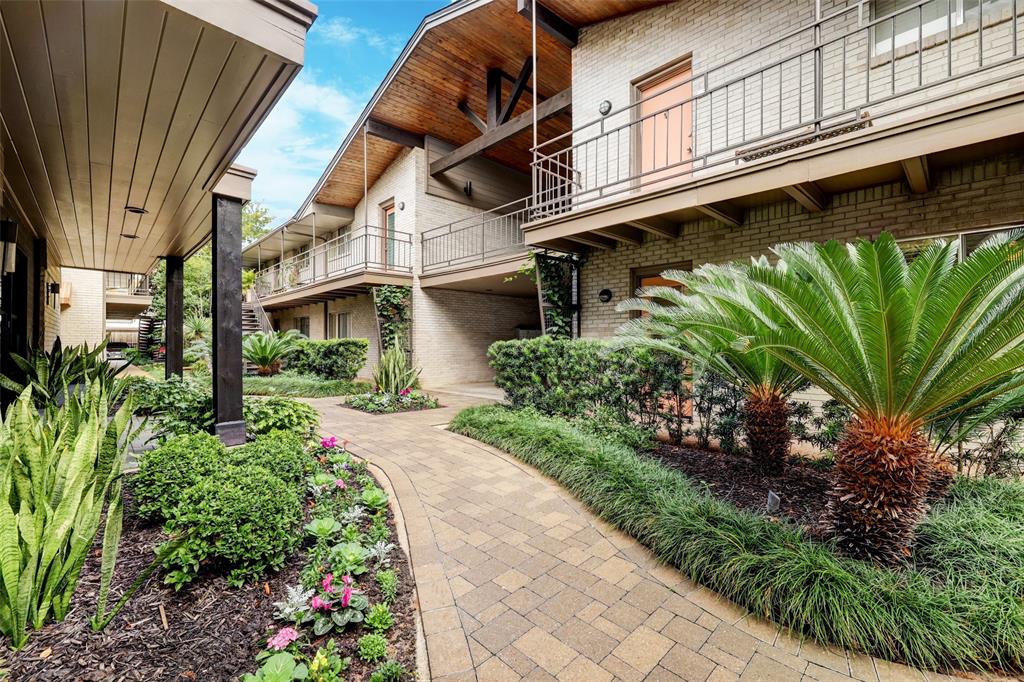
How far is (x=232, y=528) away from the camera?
234cm

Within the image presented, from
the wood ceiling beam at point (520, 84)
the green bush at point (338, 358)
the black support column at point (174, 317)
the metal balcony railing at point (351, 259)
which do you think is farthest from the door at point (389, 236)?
the black support column at point (174, 317)

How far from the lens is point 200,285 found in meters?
26.2

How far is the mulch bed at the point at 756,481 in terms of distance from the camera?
3.36 meters

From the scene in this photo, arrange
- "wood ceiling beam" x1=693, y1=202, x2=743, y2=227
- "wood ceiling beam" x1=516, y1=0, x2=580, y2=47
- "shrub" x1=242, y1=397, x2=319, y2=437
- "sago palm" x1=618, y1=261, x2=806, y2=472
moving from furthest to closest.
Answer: "wood ceiling beam" x1=516, y1=0, x2=580, y2=47 < "wood ceiling beam" x1=693, y1=202, x2=743, y2=227 < "shrub" x1=242, y1=397, x2=319, y2=437 < "sago palm" x1=618, y1=261, x2=806, y2=472

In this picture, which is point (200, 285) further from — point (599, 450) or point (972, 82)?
point (972, 82)

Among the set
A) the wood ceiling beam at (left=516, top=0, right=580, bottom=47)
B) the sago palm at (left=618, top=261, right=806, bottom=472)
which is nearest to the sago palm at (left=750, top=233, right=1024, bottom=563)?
the sago palm at (left=618, top=261, right=806, bottom=472)

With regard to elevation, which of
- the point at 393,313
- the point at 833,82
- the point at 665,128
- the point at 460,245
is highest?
the point at 665,128

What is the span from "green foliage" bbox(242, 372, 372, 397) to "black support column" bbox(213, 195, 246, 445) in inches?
243

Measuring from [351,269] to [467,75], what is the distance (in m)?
5.97

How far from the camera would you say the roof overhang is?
2.20m

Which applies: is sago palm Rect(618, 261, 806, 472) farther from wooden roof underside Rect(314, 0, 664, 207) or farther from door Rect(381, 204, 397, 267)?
door Rect(381, 204, 397, 267)

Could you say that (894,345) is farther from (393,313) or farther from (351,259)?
(351,259)

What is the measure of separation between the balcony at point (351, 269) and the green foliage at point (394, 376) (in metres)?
3.57

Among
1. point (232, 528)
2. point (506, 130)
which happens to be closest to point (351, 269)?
point (506, 130)
